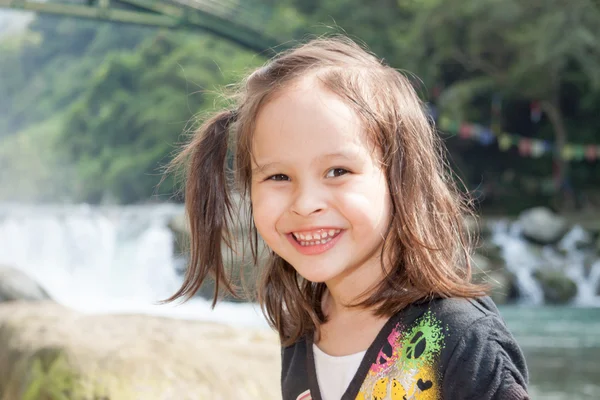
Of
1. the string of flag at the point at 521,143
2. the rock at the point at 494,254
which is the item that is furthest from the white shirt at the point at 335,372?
the string of flag at the point at 521,143

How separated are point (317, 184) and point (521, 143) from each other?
494 inches

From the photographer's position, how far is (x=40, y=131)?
69.4 feet

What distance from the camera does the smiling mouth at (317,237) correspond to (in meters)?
0.99

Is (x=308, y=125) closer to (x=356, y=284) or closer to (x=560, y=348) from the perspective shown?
(x=356, y=284)

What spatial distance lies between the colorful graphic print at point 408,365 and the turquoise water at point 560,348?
350cm

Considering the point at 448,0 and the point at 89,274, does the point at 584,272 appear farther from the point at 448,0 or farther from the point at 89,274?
the point at 89,274

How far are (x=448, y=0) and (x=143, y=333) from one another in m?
11.4

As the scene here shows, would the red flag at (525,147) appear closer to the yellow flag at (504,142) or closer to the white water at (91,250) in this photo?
the yellow flag at (504,142)

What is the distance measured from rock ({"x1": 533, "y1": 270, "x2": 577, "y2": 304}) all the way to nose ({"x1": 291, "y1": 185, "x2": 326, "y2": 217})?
8.38 meters

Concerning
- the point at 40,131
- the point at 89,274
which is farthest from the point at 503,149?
the point at 40,131

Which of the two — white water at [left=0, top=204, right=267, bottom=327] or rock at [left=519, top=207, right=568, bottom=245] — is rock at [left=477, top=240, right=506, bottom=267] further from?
white water at [left=0, top=204, right=267, bottom=327]

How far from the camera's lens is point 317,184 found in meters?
0.97

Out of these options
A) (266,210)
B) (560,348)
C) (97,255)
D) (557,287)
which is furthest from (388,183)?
(97,255)

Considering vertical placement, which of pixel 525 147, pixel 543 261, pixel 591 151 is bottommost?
pixel 543 261
